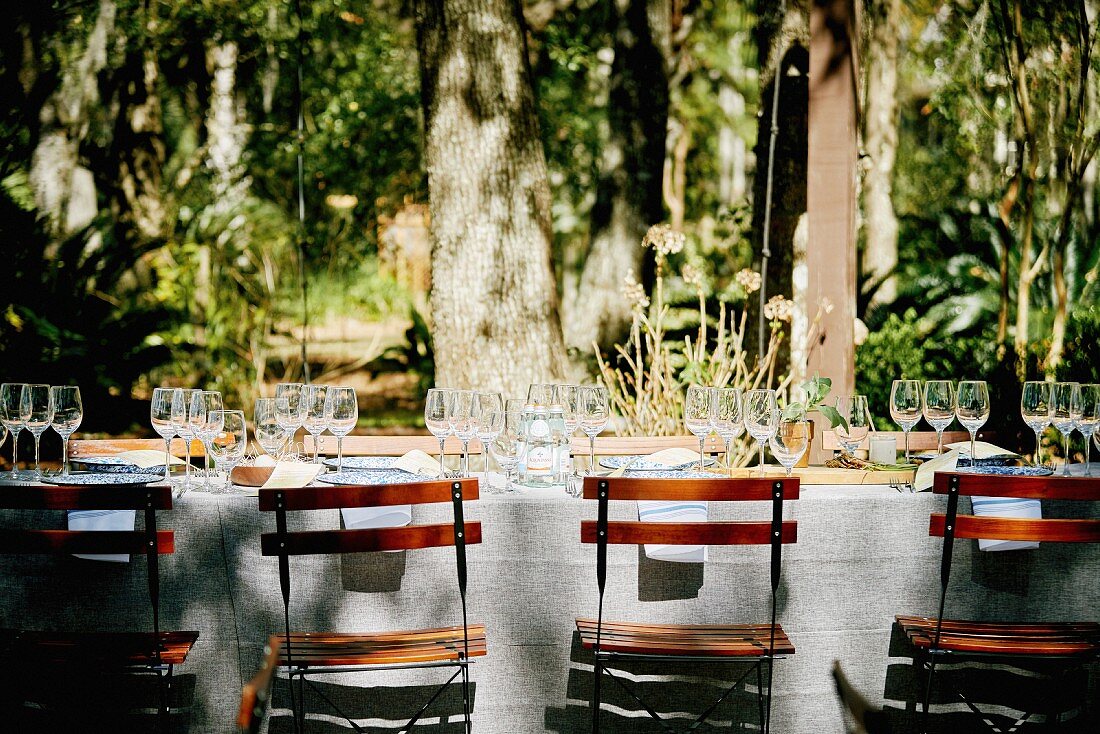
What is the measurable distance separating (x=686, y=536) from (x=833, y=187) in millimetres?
2285

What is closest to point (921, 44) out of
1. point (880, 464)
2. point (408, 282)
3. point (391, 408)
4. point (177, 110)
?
point (408, 282)

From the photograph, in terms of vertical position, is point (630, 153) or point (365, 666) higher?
point (630, 153)

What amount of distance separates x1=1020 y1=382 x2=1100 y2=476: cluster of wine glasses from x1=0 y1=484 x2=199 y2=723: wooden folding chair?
8.66 ft

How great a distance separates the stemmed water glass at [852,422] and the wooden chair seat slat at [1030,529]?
2.03 feet

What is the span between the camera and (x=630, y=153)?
9.23 meters

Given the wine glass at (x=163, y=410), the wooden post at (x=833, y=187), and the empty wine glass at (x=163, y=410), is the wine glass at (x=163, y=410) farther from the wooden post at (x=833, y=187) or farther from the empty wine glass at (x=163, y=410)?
the wooden post at (x=833, y=187)

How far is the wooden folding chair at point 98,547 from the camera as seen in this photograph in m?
2.76

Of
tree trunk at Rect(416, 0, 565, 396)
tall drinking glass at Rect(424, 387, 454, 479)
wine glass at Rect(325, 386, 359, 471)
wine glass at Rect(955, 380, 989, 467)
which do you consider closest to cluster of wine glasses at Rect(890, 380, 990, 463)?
wine glass at Rect(955, 380, 989, 467)

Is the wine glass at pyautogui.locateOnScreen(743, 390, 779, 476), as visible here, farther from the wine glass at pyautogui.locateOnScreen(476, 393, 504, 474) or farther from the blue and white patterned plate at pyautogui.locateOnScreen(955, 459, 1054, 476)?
the wine glass at pyautogui.locateOnScreen(476, 393, 504, 474)

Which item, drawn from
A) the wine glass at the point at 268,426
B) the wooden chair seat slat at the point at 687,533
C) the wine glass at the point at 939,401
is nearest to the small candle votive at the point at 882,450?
the wine glass at the point at 939,401

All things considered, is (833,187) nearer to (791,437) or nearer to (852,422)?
(852,422)

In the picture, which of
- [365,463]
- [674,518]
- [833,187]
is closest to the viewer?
[674,518]

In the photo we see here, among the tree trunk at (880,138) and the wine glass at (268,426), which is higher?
the tree trunk at (880,138)

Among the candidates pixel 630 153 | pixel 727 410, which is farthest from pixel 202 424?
pixel 630 153
